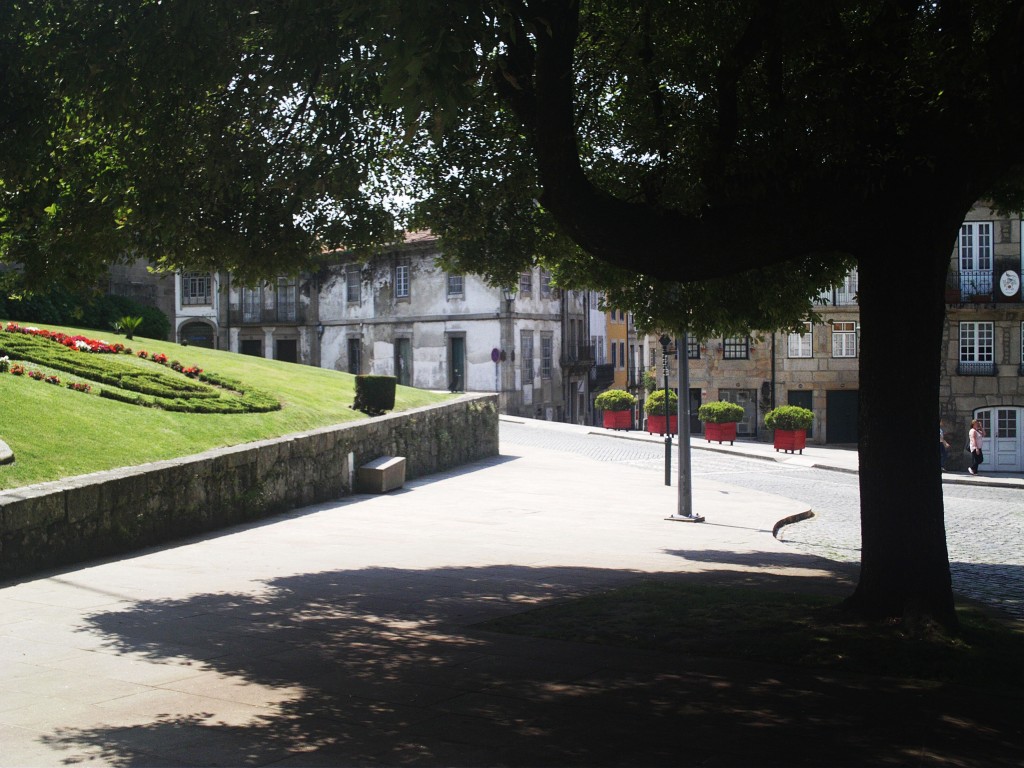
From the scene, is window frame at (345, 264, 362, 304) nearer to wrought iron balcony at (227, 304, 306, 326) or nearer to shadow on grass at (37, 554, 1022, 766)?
wrought iron balcony at (227, 304, 306, 326)

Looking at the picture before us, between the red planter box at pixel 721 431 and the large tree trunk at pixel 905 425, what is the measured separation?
91.9ft

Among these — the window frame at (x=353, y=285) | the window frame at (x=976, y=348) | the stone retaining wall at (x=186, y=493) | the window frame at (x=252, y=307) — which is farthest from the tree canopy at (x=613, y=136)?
the window frame at (x=252, y=307)

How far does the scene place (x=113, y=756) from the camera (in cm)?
522

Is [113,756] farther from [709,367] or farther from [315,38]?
[709,367]

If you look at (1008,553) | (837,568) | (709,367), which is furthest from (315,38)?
(709,367)

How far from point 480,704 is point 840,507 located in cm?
1563

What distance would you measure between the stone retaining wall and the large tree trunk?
26.7ft

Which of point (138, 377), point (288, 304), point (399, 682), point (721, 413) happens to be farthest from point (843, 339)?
point (399, 682)

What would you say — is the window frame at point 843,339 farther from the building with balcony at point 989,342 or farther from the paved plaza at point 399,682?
the paved plaza at point 399,682

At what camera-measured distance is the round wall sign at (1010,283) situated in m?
38.8

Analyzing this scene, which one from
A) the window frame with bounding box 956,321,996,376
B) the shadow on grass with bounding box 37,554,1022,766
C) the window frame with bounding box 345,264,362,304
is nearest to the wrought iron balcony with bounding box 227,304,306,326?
the window frame with bounding box 345,264,362,304

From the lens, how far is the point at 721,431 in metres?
35.7

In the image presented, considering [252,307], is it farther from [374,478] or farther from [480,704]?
[480,704]

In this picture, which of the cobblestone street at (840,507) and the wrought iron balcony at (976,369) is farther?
the wrought iron balcony at (976,369)
